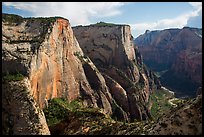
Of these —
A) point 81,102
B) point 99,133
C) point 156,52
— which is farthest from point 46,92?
point 156,52

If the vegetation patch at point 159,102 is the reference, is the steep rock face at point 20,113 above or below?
above

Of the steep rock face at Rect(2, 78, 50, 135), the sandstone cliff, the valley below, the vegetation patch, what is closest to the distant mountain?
the vegetation patch

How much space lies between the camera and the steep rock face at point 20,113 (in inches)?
1419

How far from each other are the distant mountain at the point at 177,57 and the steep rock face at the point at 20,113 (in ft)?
284

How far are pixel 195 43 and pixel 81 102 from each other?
98.6 metres

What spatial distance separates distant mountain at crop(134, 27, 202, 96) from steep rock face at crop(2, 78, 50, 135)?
8649 centimetres

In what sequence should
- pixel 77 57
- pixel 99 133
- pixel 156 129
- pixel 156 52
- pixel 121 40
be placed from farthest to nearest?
pixel 156 52, pixel 121 40, pixel 77 57, pixel 99 133, pixel 156 129

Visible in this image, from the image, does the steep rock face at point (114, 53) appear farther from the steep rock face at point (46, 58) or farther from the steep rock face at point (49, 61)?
the steep rock face at point (46, 58)

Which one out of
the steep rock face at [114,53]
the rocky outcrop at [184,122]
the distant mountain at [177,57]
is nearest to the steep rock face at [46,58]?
the steep rock face at [114,53]

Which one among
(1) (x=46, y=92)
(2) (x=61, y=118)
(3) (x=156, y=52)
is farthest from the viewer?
(3) (x=156, y=52)

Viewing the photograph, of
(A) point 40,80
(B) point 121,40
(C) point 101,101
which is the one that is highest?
(B) point 121,40

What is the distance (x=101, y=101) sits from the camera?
225ft

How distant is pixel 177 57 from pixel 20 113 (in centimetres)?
11646

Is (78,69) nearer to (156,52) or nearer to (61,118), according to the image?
(61,118)
